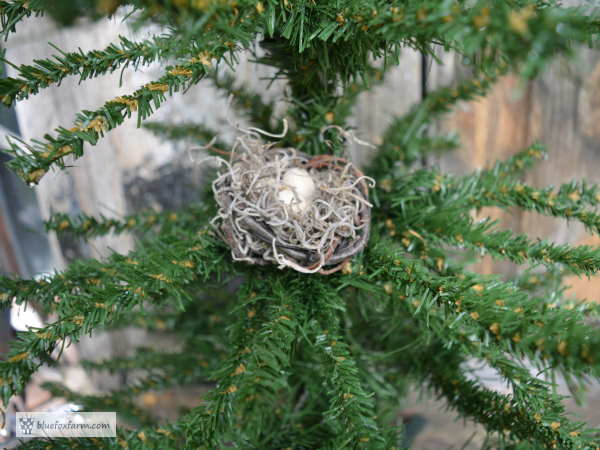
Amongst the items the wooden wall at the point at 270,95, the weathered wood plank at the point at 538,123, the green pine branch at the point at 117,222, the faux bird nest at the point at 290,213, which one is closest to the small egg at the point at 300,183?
the faux bird nest at the point at 290,213

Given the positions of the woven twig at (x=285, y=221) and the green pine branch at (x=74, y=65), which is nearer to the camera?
the green pine branch at (x=74, y=65)

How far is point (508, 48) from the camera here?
7.3 inches

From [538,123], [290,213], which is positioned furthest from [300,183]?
[538,123]

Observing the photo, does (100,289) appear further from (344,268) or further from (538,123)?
(538,123)

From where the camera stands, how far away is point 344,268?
398 mm

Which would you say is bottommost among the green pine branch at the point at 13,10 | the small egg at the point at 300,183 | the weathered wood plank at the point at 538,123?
the weathered wood plank at the point at 538,123

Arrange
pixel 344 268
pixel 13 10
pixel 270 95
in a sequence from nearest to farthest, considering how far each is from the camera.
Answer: pixel 13 10 < pixel 344 268 < pixel 270 95

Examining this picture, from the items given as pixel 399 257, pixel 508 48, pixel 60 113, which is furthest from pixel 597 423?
pixel 60 113

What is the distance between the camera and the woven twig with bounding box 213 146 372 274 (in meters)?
0.38

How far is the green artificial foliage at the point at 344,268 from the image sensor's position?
0.24 metres

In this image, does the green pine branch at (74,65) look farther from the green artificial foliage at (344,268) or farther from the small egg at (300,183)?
the small egg at (300,183)

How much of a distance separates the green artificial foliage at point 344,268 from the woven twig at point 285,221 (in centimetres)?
2

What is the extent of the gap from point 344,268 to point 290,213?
0.21 feet

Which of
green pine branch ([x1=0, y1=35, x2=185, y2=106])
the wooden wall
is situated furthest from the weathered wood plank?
green pine branch ([x1=0, y1=35, x2=185, y2=106])
